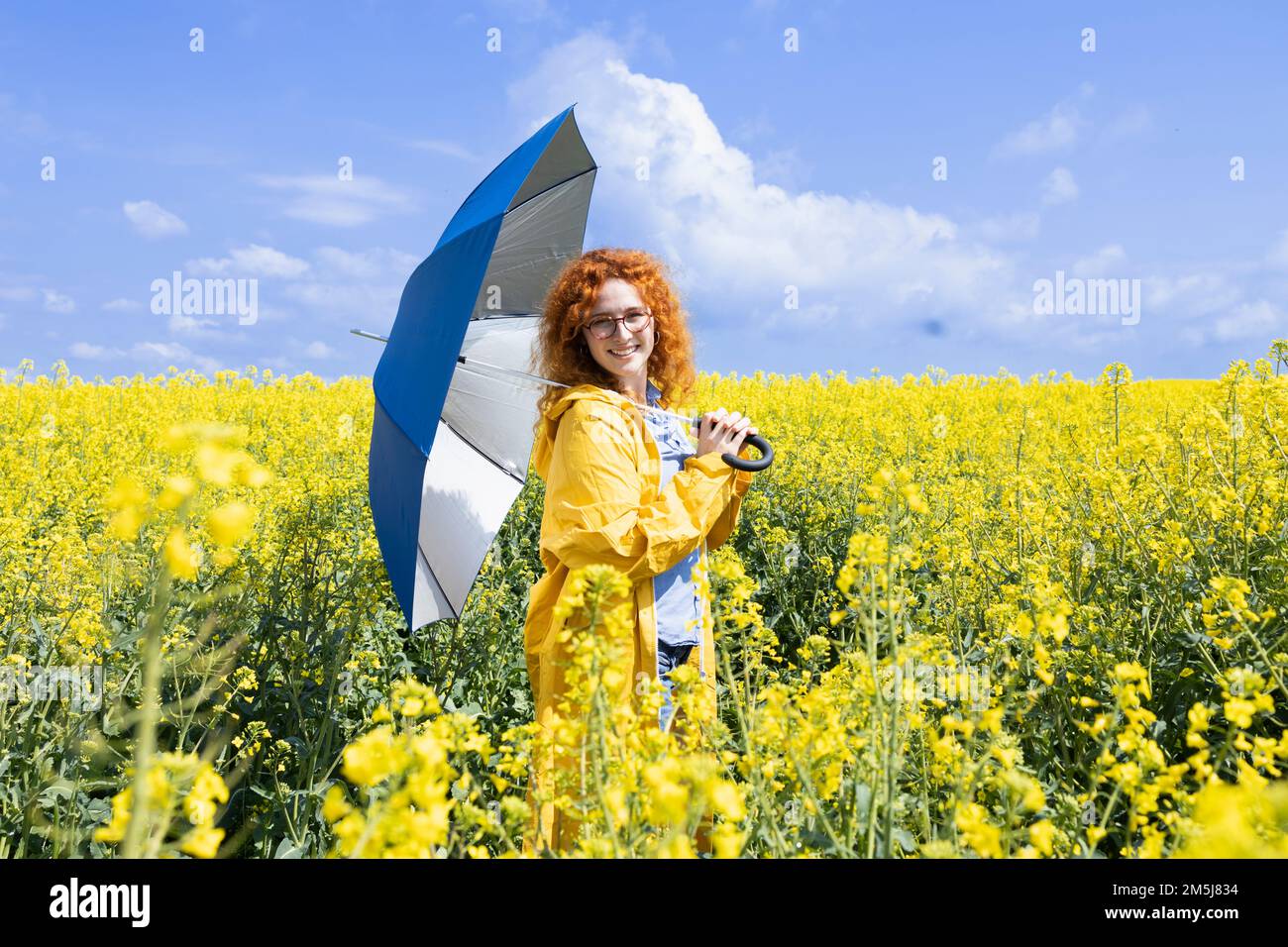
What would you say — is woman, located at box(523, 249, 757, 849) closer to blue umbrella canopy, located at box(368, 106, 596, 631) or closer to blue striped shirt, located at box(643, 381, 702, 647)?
blue striped shirt, located at box(643, 381, 702, 647)

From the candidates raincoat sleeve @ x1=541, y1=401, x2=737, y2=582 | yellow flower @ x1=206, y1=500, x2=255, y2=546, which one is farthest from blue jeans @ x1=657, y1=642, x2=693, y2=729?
yellow flower @ x1=206, y1=500, x2=255, y2=546

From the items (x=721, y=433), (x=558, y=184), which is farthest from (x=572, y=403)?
(x=558, y=184)

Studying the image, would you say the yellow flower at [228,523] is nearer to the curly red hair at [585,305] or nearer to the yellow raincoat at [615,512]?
the yellow raincoat at [615,512]

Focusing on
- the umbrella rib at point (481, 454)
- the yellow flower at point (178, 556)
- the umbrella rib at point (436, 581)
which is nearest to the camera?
the yellow flower at point (178, 556)

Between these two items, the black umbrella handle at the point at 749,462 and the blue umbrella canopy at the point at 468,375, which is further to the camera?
the blue umbrella canopy at the point at 468,375

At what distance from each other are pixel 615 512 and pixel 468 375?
3.84 feet

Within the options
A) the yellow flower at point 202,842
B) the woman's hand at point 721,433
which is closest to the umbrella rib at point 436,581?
the woman's hand at point 721,433

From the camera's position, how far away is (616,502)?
202 cm

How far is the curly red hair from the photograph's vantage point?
7.91 feet

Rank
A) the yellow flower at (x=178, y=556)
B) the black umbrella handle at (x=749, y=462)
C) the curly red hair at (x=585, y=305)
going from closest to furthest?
the yellow flower at (x=178, y=556)
the black umbrella handle at (x=749, y=462)
the curly red hair at (x=585, y=305)

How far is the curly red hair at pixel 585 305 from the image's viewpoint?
241 centimetres

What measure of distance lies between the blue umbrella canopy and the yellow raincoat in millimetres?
372
